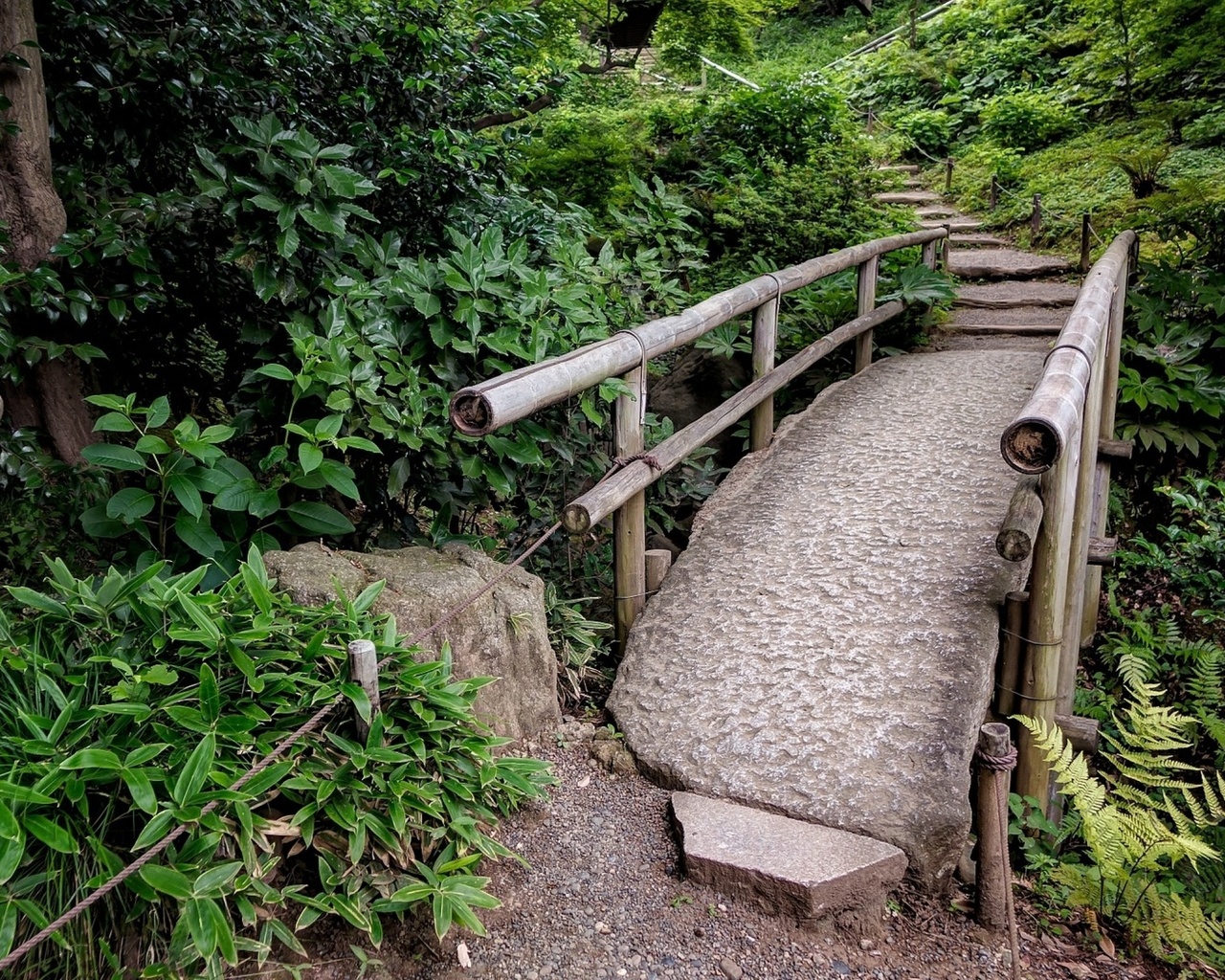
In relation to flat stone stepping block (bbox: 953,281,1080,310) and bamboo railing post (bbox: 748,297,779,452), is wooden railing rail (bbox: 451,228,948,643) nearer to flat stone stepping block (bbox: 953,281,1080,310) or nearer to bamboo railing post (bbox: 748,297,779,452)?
bamboo railing post (bbox: 748,297,779,452)

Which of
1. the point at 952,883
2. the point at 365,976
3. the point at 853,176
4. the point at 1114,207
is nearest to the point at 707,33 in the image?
the point at 853,176

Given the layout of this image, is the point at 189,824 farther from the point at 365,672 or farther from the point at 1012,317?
the point at 1012,317

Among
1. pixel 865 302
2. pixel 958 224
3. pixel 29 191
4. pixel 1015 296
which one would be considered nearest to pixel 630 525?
pixel 29 191

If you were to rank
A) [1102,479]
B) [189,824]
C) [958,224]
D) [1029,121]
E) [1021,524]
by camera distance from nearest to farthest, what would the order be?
[189,824]
[1021,524]
[1102,479]
[958,224]
[1029,121]

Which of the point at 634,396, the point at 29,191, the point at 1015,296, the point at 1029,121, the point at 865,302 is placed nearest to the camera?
the point at 29,191

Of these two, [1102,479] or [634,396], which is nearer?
[634,396]

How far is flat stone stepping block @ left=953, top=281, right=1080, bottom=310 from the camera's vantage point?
8.04 m

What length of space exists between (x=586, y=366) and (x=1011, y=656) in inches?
75.2

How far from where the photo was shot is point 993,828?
2520mm

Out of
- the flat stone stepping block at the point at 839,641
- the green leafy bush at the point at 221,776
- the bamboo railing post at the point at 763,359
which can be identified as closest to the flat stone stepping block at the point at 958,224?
the bamboo railing post at the point at 763,359

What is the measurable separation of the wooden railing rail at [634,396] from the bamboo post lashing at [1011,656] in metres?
1.43

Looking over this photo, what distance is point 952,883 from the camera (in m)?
2.74

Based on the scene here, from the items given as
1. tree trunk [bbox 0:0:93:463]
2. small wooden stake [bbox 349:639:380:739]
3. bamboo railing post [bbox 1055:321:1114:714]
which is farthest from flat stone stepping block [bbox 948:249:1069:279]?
small wooden stake [bbox 349:639:380:739]

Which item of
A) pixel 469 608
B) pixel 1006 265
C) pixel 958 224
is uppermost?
pixel 958 224
